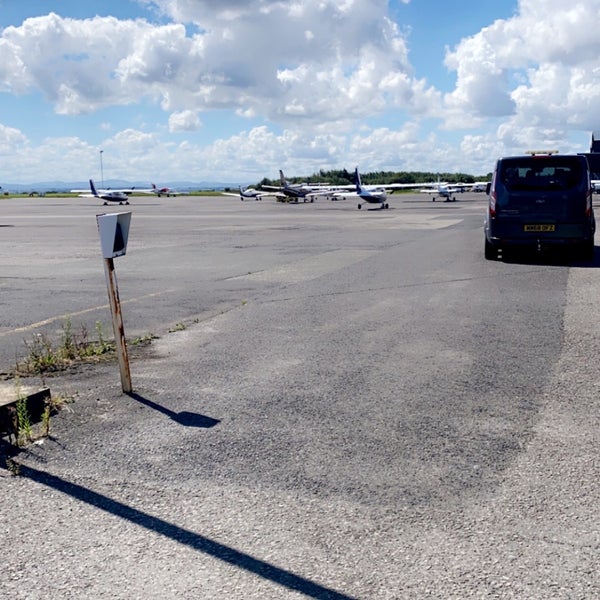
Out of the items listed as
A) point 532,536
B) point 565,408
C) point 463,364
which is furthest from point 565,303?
point 532,536

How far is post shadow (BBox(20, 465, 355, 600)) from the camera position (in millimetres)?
3039

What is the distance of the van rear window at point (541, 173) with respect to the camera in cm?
1466

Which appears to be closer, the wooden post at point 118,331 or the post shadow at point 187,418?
the post shadow at point 187,418

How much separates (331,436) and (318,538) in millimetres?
1395

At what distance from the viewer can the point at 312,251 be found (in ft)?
62.4

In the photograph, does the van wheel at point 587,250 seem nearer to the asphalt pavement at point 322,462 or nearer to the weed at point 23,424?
the asphalt pavement at point 322,462

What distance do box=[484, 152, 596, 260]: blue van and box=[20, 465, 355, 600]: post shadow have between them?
Result: 12146mm

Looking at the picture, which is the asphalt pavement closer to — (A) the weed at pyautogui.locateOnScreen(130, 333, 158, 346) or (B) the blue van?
(A) the weed at pyautogui.locateOnScreen(130, 333, 158, 346)

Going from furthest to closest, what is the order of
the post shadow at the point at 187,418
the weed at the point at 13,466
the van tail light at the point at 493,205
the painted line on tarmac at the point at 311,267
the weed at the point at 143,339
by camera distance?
the van tail light at the point at 493,205 < the painted line on tarmac at the point at 311,267 < the weed at the point at 143,339 < the post shadow at the point at 187,418 < the weed at the point at 13,466

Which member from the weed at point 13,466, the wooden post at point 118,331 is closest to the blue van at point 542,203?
the wooden post at point 118,331

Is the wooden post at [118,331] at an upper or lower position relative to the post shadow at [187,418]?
upper

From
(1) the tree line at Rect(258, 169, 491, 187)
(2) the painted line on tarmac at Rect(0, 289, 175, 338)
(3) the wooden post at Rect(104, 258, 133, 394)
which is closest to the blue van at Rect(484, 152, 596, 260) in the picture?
(2) the painted line on tarmac at Rect(0, 289, 175, 338)

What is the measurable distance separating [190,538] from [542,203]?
1265cm

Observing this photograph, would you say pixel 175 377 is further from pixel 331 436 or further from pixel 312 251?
pixel 312 251
